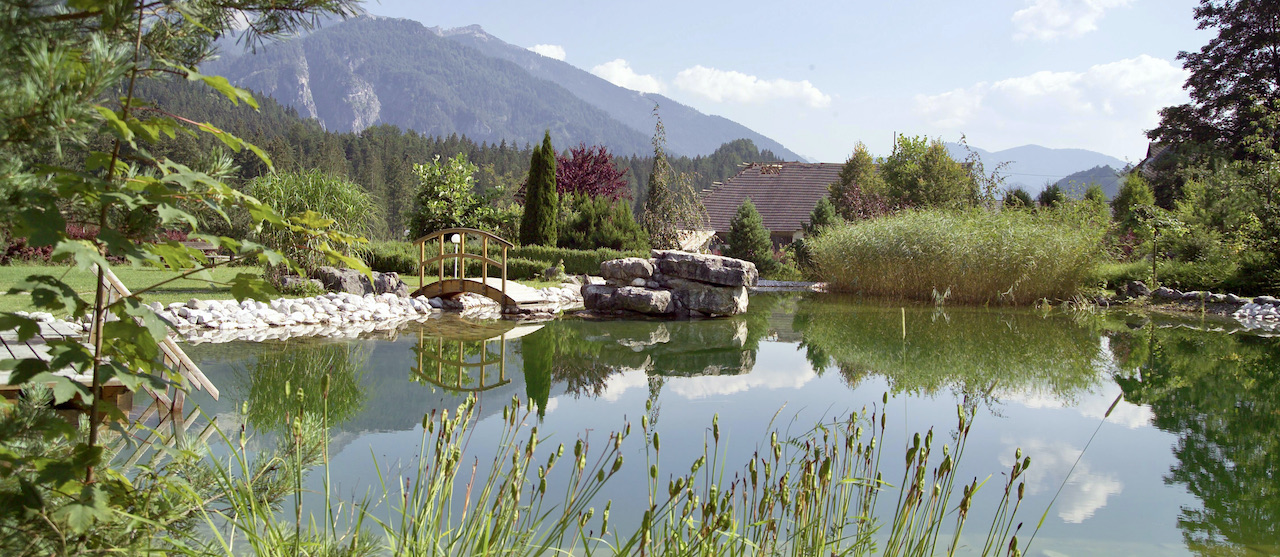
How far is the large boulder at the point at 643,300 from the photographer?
1084 cm

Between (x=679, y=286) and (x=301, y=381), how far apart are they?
6597mm

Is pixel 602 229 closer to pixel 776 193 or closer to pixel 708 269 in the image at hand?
pixel 708 269

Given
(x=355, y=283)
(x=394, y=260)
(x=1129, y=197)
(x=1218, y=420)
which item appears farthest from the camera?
(x=1129, y=197)

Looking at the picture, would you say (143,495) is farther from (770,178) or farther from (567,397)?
(770,178)

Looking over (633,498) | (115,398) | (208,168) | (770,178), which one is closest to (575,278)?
(115,398)

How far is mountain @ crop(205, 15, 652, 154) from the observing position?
175750 millimetres

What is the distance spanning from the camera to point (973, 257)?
1292cm

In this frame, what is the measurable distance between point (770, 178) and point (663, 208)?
37.2ft

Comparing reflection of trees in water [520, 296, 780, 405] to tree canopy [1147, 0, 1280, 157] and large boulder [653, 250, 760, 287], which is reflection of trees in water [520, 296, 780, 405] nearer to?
large boulder [653, 250, 760, 287]

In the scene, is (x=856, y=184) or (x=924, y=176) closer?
(x=924, y=176)

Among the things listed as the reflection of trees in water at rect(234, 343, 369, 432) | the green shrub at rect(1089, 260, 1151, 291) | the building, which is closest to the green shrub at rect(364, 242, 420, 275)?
the reflection of trees in water at rect(234, 343, 369, 432)

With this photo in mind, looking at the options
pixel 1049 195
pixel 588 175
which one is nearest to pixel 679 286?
pixel 588 175

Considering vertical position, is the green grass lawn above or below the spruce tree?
below

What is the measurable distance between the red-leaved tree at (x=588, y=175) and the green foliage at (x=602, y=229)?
476 centimetres
